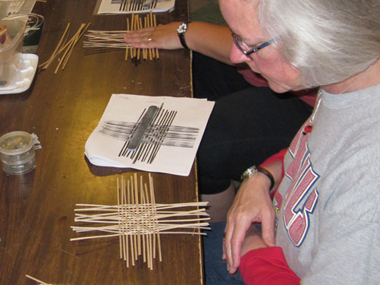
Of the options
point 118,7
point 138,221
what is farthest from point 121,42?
point 138,221

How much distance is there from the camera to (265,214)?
4.15ft

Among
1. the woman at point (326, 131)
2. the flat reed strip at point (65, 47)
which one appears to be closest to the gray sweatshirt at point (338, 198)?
the woman at point (326, 131)

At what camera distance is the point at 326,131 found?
998mm

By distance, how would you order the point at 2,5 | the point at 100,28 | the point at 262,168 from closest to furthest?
the point at 262,168, the point at 2,5, the point at 100,28

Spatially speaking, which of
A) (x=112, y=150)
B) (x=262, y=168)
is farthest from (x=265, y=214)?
(x=112, y=150)

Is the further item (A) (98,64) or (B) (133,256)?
(A) (98,64)

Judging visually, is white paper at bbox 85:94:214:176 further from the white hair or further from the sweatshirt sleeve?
the white hair

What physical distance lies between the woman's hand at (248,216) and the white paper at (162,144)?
0.24 m

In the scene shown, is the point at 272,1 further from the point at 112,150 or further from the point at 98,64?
the point at 98,64

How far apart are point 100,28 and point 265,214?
873 mm

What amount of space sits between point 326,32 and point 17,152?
74cm

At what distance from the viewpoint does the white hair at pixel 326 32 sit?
791 mm

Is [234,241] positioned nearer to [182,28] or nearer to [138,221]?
[138,221]

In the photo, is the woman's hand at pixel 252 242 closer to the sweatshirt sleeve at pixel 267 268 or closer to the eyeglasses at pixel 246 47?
the sweatshirt sleeve at pixel 267 268
